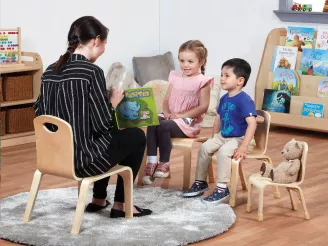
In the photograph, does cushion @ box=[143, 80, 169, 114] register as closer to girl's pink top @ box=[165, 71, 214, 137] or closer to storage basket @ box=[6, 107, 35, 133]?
storage basket @ box=[6, 107, 35, 133]

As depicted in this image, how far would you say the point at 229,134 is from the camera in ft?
12.2

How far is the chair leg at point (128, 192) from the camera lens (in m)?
3.30

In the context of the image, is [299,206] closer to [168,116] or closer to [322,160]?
[168,116]

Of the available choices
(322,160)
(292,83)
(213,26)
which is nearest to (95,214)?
(322,160)

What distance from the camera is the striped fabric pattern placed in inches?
123

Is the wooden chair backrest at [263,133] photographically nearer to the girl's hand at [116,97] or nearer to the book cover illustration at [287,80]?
the girl's hand at [116,97]

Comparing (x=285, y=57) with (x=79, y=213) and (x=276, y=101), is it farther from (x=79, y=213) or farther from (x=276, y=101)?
(x=79, y=213)

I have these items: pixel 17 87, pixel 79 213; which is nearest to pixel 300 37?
pixel 17 87

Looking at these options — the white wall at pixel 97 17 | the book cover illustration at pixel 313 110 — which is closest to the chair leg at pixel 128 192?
the white wall at pixel 97 17

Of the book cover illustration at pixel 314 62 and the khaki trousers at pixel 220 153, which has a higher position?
the book cover illustration at pixel 314 62

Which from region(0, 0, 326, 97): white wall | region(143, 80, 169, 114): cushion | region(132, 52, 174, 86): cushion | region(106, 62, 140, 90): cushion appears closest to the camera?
region(0, 0, 326, 97): white wall

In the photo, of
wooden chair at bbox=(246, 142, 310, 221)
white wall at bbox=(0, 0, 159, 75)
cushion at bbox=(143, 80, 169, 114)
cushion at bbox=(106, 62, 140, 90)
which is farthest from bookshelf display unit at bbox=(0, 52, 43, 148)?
wooden chair at bbox=(246, 142, 310, 221)

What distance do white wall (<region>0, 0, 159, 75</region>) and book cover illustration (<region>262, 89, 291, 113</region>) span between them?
128cm

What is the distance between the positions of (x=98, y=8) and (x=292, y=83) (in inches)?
65.2
